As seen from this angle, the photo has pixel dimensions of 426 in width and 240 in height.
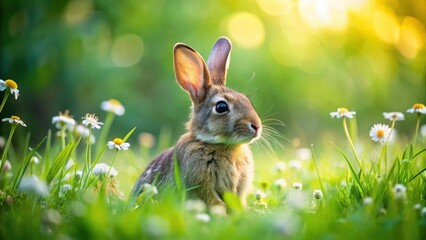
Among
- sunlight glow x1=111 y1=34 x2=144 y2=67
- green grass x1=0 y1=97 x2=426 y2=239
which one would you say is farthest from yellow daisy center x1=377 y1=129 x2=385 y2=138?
sunlight glow x1=111 y1=34 x2=144 y2=67

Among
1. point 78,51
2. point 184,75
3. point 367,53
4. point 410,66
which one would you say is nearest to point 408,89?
point 410,66

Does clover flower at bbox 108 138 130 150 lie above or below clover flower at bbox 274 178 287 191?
below

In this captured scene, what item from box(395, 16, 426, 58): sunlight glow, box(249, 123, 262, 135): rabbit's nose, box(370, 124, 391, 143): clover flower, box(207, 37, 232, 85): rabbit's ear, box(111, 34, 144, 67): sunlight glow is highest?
box(111, 34, 144, 67): sunlight glow

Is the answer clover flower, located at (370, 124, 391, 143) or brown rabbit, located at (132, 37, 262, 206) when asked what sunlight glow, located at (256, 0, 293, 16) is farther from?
clover flower, located at (370, 124, 391, 143)

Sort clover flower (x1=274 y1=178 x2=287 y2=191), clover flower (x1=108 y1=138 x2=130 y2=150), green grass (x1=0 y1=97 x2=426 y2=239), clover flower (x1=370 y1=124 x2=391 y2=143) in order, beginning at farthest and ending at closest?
1. clover flower (x1=274 y1=178 x2=287 y2=191)
2. clover flower (x1=370 y1=124 x2=391 y2=143)
3. clover flower (x1=108 y1=138 x2=130 y2=150)
4. green grass (x1=0 y1=97 x2=426 y2=239)

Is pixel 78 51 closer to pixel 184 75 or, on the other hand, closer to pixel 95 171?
pixel 184 75

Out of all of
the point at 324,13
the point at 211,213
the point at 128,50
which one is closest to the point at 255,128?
the point at 211,213
